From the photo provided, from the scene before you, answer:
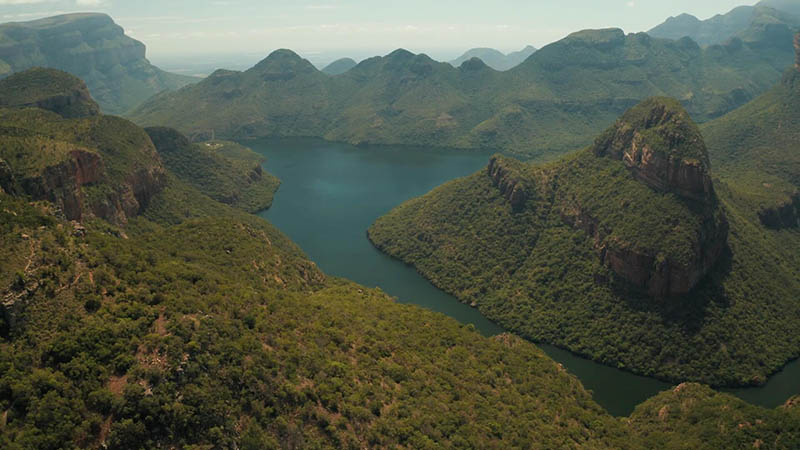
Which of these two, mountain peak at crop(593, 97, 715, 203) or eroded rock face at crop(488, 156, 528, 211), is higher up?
mountain peak at crop(593, 97, 715, 203)

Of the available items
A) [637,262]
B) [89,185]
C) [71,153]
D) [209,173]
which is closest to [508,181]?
[637,262]

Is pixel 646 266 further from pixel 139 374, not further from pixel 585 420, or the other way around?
pixel 139 374

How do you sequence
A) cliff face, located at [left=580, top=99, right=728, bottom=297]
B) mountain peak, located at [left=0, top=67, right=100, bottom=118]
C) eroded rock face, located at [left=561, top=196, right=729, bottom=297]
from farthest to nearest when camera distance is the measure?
mountain peak, located at [left=0, top=67, right=100, bottom=118], cliff face, located at [left=580, top=99, right=728, bottom=297], eroded rock face, located at [left=561, top=196, right=729, bottom=297]

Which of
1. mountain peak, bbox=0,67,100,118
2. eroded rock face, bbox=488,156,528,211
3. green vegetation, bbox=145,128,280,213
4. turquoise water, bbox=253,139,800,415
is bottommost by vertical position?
turquoise water, bbox=253,139,800,415

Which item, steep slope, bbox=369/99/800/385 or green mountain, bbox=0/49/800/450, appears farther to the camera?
steep slope, bbox=369/99/800/385

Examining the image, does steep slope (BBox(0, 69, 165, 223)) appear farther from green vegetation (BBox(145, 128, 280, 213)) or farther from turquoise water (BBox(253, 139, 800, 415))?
turquoise water (BBox(253, 139, 800, 415))

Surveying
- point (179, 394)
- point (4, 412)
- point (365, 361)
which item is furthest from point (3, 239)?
point (365, 361)

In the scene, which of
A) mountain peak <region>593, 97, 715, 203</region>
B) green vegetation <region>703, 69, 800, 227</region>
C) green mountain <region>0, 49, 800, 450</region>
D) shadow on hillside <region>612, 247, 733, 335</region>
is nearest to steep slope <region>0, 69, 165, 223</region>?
green mountain <region>0, 49, 800, 450</region>
